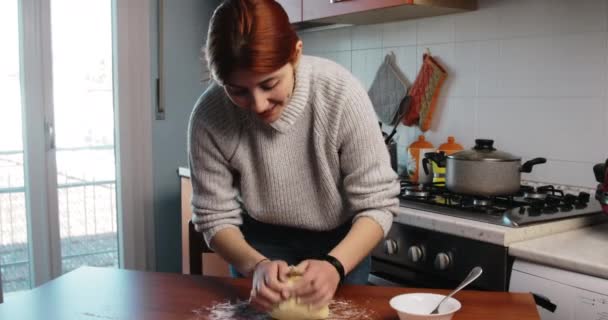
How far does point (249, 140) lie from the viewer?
1.27 m

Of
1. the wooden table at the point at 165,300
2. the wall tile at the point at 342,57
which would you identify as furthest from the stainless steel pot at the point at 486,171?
the wall tile at the point at 342,57

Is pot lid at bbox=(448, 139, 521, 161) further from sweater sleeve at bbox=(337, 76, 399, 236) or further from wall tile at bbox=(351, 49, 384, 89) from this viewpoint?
wall tile at bbox=(351, 49, 384, 89)

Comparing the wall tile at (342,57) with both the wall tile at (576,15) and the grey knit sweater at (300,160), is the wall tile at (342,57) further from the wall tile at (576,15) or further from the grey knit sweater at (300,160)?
the grey knit sweater at (300,160)

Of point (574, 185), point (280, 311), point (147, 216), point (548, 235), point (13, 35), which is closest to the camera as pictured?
point (280, 311)

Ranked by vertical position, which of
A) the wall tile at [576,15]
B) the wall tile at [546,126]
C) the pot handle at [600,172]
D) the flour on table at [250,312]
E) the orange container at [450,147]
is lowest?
the flour on table at [250,312]

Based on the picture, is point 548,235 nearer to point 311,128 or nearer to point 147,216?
point 311,128

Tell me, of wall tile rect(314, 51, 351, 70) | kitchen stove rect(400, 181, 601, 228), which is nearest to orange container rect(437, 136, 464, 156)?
kitchen stove rect(400, 181, 601, 228)

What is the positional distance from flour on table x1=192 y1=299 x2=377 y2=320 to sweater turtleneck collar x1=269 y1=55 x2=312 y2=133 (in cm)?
36

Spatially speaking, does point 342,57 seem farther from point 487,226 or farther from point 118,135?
point 487,226

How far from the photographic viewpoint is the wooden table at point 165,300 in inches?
40.6

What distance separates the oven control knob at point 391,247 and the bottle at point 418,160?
17.7 inches

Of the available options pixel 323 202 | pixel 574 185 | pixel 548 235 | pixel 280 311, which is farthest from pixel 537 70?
pixel 280 311

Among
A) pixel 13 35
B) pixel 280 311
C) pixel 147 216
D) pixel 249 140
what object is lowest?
pixel 147 216

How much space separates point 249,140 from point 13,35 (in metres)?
1.86
